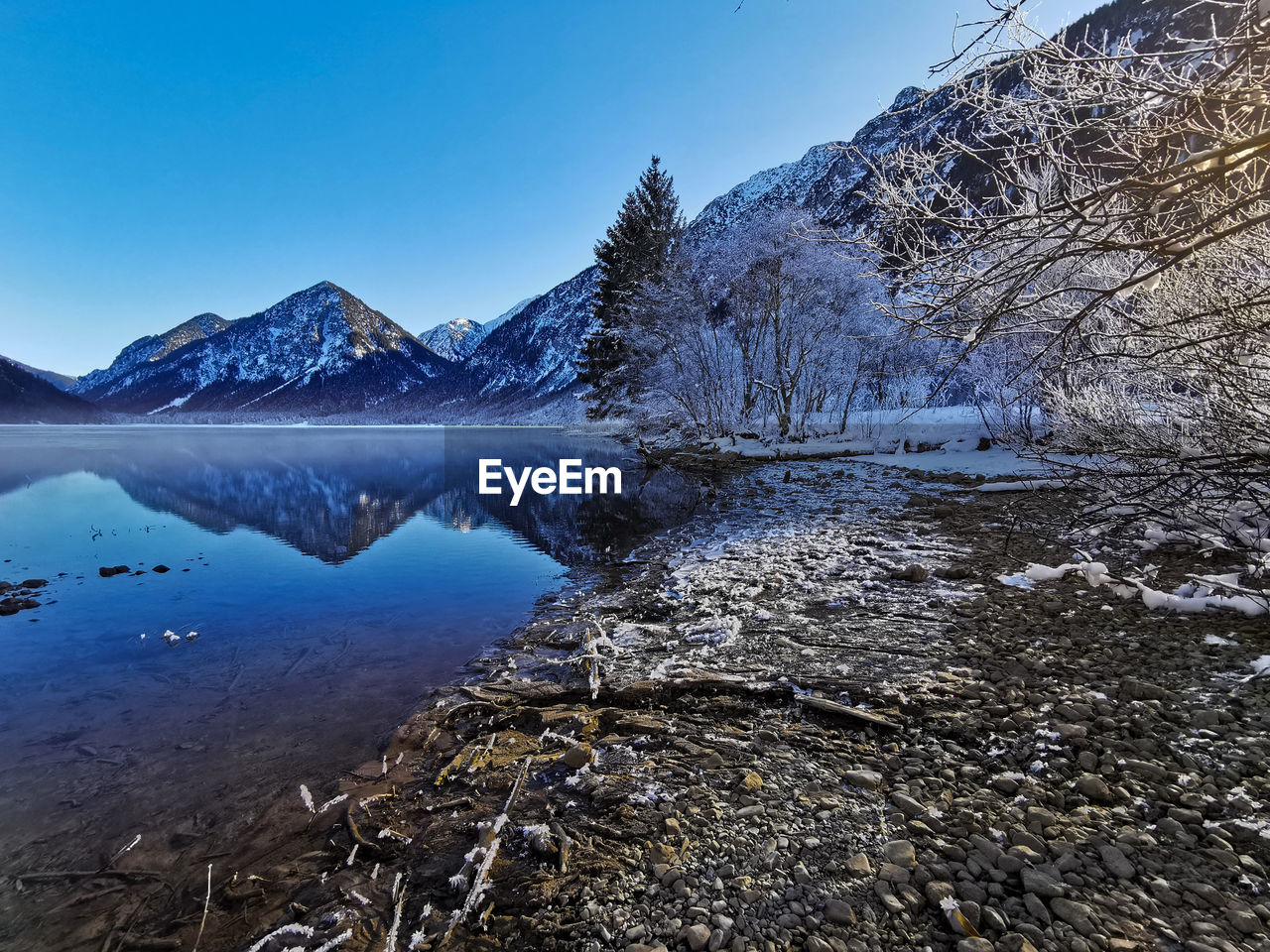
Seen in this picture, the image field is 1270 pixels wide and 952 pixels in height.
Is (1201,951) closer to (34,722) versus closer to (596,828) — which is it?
(596,828)

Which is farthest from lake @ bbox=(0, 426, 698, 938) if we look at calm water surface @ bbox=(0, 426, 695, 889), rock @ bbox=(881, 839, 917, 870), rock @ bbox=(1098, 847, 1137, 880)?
rock @ bbox=(1098, 847, 1137, 880)

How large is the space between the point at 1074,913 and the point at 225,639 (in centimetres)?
857

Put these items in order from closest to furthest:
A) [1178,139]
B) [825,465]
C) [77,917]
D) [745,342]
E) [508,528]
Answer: [1178,139] → [77,917] → [508,528] → [825,465] → [745,342]

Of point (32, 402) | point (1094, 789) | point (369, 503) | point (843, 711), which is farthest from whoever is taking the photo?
point (32, 402)

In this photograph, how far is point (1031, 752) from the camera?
10.8 ft

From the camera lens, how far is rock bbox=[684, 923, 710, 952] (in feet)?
7.50

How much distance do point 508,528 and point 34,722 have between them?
30.3ft

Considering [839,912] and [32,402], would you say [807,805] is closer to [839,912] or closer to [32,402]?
[839,912]

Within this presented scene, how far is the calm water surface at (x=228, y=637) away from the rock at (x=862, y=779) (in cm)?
363

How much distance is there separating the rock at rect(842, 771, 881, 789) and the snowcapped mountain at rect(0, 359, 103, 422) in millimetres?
264126

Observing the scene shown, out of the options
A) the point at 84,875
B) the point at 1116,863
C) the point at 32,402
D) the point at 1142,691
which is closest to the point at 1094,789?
the point at 1116,863

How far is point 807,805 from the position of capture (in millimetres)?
3061

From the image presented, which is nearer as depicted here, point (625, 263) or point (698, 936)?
point (698, 936)

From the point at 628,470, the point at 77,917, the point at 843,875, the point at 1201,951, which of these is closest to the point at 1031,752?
the point at 1201,951
